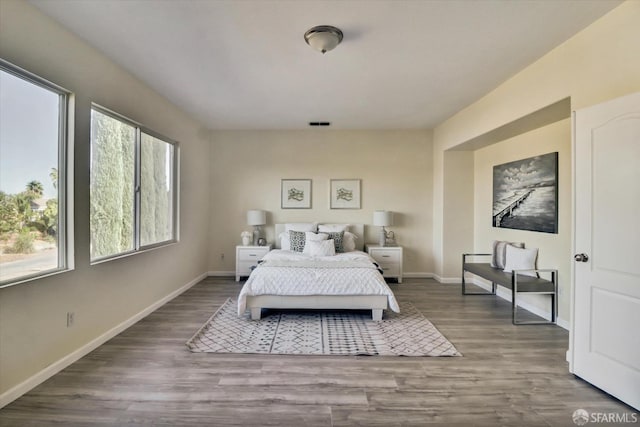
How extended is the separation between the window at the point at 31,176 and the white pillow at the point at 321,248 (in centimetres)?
295

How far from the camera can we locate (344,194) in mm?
5594

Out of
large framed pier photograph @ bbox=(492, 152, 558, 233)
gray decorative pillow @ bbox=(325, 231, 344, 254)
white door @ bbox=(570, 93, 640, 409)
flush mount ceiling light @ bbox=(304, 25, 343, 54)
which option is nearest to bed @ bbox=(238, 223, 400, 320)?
gray decorative pillow @ bbox=(325, 231, 344, 254)

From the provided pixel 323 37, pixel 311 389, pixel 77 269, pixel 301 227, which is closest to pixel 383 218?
pixel 301 227

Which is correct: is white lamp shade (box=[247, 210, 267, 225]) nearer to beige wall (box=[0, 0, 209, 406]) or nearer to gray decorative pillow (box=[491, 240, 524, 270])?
beige wall (box=[0, 0, 209, 406])

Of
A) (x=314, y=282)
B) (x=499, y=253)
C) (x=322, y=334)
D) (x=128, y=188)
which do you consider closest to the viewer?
(x=322, y=334)

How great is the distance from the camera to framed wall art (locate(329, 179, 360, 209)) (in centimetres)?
558

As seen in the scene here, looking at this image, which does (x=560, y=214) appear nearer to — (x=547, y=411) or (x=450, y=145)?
(x=450, y=145)

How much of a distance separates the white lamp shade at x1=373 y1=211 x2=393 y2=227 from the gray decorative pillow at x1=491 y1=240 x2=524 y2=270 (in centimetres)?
163

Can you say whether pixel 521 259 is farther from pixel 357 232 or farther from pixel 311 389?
pixel 311 389

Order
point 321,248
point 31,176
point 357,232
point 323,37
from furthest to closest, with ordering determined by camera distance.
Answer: point 357,232 < point 321,248 < point 323,37 < point 31,176

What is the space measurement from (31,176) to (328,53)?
101 inches

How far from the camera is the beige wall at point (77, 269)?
2010 millimetres

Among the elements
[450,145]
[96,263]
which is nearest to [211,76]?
[96,263]

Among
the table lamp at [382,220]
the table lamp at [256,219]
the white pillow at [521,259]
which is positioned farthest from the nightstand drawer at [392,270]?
the table lamp at [256,219]
